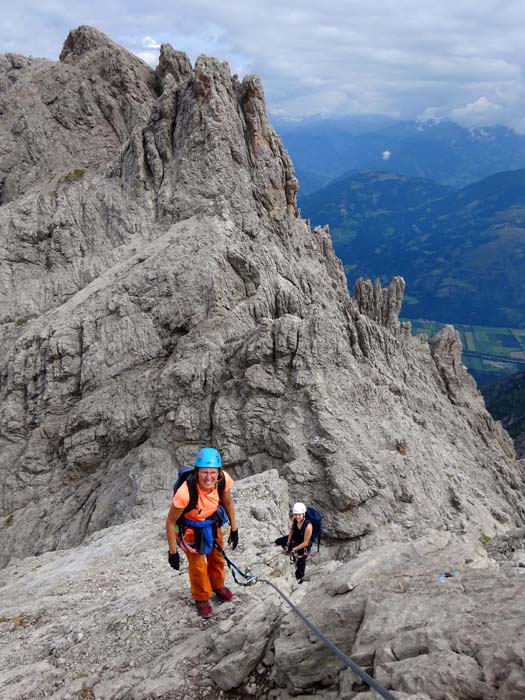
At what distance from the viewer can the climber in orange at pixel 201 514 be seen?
9.62 metres

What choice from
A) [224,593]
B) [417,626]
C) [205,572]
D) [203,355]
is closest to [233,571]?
[224,593]

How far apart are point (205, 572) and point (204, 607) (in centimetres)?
92

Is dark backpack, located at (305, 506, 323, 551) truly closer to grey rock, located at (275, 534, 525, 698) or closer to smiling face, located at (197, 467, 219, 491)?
grey rock, located at (275, 534, 525, 698)

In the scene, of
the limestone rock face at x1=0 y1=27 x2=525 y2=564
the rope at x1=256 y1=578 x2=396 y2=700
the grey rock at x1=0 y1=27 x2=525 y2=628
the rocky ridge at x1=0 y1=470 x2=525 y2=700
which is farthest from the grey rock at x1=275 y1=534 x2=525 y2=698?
the limestone rock face at x1=0 y1=27 x2=525 y2=564

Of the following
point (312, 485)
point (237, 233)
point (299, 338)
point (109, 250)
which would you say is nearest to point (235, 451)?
point (312, 485)

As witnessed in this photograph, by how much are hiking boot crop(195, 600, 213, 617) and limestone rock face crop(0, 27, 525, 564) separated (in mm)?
10908

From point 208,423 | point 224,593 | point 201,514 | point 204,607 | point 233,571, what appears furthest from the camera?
point 208,423

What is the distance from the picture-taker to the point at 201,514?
1001cm

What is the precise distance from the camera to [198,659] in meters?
9.37

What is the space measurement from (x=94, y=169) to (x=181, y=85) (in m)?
10.0

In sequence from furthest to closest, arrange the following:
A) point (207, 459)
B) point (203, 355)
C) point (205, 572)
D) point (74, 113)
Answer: point (74, 113), point (203, 355), point (205, 572), point (207, 459)

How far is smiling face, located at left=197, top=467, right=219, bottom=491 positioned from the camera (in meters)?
9.68

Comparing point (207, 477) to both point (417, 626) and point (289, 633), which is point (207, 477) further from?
point (417, 626)

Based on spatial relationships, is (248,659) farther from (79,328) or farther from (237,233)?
(237,233)
